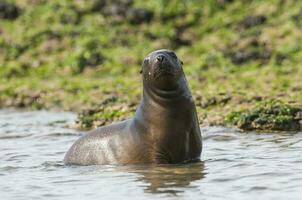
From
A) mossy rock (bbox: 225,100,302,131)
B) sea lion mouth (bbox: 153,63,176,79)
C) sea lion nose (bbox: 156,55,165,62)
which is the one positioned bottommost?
mossy rock (bbox: 225,100,302,131)

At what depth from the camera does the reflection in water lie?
9.87m

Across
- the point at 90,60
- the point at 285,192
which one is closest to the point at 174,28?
the point at 90,60

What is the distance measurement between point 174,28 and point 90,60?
316 cm

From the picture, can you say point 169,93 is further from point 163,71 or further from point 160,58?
point 160,58

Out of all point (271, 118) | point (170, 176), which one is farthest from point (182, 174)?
point (271, 118)

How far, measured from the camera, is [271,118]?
49.6 feet

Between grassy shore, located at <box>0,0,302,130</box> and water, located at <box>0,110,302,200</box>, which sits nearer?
water, located at <box>0,110,302,200</box>

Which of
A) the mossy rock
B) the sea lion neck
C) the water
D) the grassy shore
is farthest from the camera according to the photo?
the grassy shore

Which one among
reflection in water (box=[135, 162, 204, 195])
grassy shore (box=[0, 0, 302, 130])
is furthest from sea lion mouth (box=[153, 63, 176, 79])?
grassy shore (box=[0, 0, 302, 130])

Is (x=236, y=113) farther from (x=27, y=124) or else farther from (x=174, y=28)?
(x=174, y=28)

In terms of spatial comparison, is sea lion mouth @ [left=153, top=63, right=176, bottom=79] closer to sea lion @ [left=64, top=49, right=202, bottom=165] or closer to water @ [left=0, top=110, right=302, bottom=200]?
sea lion @ [left=64, top=49, right=202, bottom=165]

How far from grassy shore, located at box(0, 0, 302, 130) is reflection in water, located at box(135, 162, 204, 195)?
622cm

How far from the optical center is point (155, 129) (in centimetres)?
1150

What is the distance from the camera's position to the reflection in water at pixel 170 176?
9867 mm
